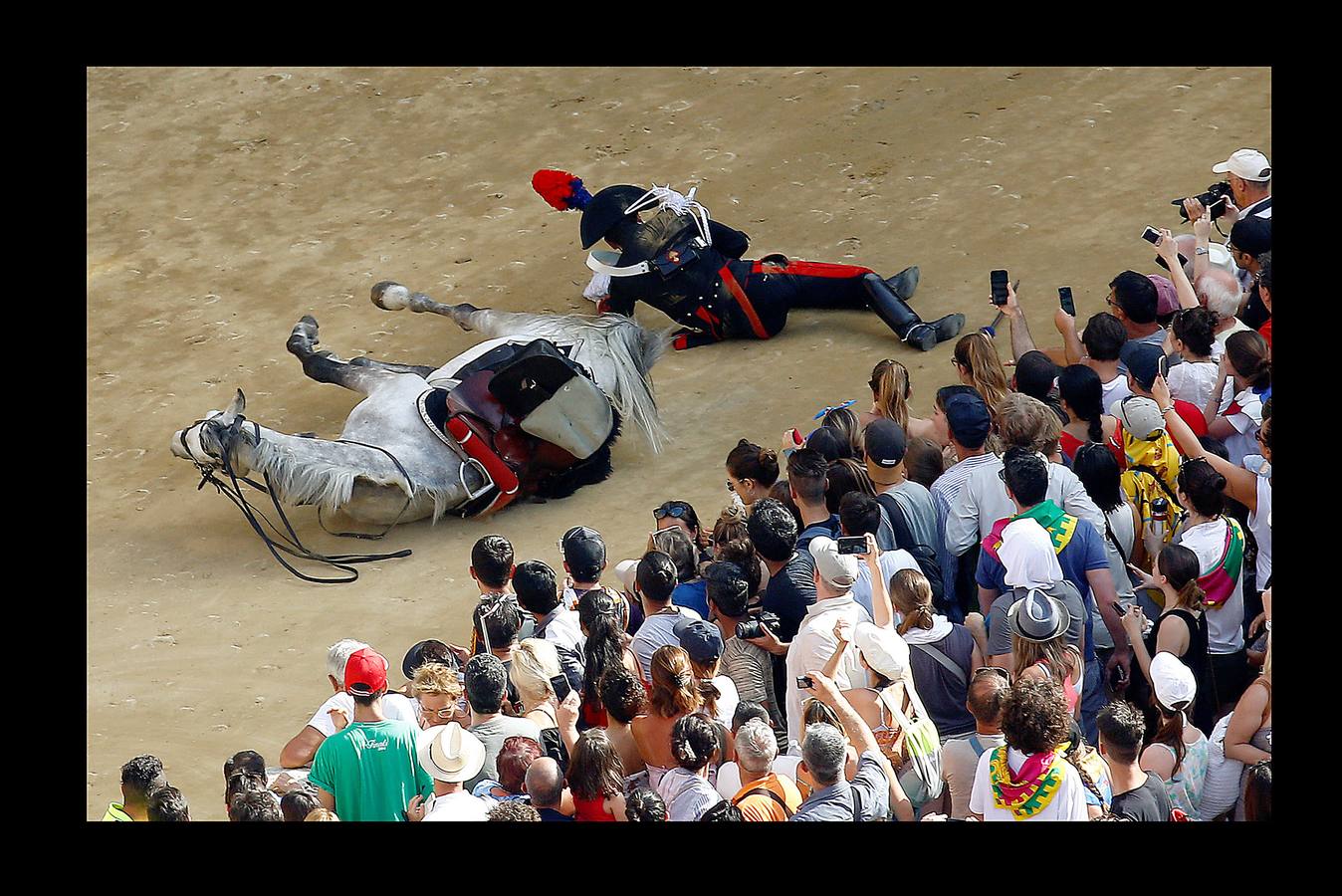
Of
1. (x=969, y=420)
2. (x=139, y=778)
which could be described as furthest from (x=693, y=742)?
(x=969, y=420)

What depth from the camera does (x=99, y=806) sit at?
5.28 meters

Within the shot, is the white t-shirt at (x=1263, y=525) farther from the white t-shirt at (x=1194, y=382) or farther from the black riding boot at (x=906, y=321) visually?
the black riding boot at (x=906, y=321)

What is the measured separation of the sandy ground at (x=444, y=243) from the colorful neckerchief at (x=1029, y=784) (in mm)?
2837

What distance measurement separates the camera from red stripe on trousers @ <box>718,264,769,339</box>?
340 inches

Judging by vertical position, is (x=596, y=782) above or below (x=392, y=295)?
above

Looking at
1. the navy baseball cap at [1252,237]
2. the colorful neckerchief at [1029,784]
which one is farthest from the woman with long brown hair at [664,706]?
the navy baseball cap at [1252,237]

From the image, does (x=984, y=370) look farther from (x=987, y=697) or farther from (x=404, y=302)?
(x=404, y=302)

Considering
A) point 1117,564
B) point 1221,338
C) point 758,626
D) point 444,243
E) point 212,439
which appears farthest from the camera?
point 444,243

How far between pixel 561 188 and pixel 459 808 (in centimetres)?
517

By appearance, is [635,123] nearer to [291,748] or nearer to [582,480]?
[582,480]

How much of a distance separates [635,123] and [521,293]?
2271 mm

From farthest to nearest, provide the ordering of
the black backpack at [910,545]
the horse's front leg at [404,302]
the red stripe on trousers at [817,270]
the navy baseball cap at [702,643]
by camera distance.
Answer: the horse's front leg at [404,302]
the red stripe on trousers at [817,270]
the black backpack at [910,545]
the navy baseball cap at [702,643]

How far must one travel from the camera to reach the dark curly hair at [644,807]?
12.5 ft

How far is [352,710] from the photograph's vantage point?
4.67 metres
